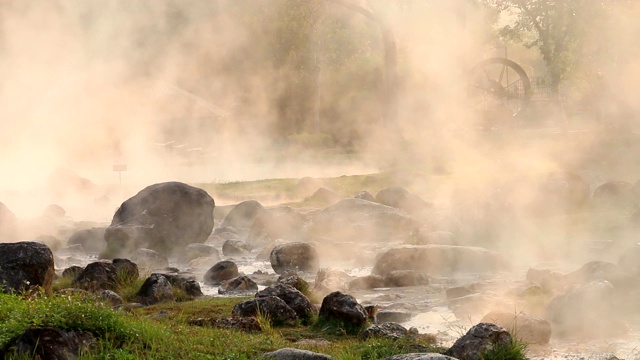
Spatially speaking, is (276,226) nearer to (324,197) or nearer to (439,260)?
(324,197)

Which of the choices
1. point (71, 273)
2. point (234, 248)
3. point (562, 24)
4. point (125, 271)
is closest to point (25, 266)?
point (125, 271)

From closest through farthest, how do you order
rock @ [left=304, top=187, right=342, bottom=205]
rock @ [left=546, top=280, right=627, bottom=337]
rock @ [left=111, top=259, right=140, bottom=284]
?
rock @ [left=546, top=280, right=627, bottom=337] → rock @ [left=111, top=259, right=140, bottom=284] → rock @ [left=304, top=187, right=342, bottom=205]

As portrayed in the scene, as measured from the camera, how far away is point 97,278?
39.9ft

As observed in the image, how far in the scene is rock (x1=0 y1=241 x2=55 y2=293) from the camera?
33.2ft

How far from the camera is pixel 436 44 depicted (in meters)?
29.0

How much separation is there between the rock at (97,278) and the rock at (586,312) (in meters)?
5.16

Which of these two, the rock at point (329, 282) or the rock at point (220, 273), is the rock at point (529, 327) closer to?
the rock at point (329, 282)

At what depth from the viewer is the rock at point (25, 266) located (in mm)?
10117

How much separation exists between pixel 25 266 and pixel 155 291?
1732 mm

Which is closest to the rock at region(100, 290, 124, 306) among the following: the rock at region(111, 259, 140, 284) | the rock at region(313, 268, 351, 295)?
the rock at region(111, 259, 140, 284)

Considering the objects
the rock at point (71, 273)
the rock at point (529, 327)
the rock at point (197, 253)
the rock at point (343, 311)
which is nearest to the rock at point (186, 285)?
the rock at point (71, 273)

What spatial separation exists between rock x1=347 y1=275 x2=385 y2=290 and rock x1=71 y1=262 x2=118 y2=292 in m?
3.20

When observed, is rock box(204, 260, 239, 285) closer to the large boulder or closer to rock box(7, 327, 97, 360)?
the large boulder

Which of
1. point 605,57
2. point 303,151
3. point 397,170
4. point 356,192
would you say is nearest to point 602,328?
point 356,192
